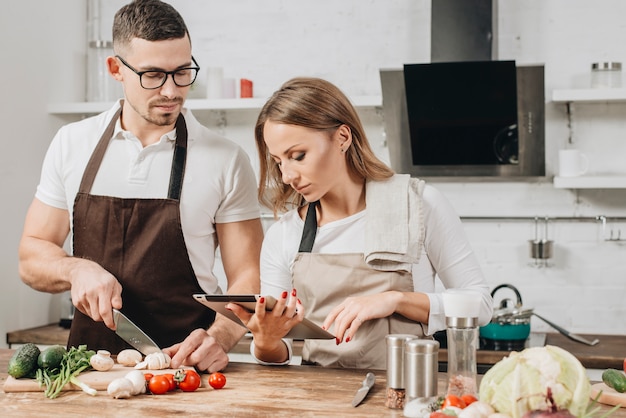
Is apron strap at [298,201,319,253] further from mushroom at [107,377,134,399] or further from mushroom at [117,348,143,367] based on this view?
mushroom at [107,377,134,399]

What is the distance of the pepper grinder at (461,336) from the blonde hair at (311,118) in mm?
703

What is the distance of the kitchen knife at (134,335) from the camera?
2168 mm

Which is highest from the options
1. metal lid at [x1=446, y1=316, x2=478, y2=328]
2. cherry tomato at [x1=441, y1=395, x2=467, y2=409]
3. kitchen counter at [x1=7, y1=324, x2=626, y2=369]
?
metal lid at [x1=446, y1=316, x2=478, y2=328]

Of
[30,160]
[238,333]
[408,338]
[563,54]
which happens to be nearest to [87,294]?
[238,333]

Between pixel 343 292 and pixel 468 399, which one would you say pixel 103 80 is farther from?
pixel 468 399

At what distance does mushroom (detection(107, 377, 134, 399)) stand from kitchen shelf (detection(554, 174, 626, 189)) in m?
2.66

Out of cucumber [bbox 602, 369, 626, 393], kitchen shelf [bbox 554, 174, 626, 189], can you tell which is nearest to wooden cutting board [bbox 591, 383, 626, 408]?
cucumber [bbox 602, 369, 626, 393]

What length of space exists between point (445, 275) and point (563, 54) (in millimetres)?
2369

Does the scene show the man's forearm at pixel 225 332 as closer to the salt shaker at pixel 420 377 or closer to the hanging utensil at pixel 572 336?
the salt shaker at pixel 420 377

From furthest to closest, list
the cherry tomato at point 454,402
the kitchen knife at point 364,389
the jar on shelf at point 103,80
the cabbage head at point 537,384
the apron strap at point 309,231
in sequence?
the jar on shelf at point 103,80
the apron strap at point 309,231
the kitchen knife at point 364,389
the cherry tomato at point 454,402
the cabbage head at point 537,384

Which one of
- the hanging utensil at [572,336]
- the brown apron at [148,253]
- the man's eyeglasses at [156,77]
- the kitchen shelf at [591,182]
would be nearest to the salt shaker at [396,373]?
the brown apron at [148,253]

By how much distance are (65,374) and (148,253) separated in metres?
0.62

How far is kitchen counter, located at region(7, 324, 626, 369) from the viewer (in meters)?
3.43

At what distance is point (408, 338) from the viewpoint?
175 centimetres
